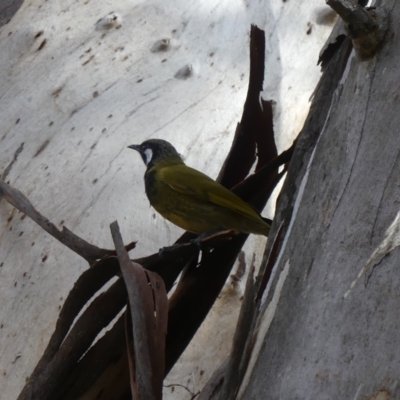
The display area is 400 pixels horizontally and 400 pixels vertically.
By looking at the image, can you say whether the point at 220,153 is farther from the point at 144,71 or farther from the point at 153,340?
the point at 153,340

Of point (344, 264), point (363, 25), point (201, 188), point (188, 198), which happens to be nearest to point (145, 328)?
point (344, 264)

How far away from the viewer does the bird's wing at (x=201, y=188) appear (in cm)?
211

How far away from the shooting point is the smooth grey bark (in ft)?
3.26

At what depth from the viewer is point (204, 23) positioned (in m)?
2.55

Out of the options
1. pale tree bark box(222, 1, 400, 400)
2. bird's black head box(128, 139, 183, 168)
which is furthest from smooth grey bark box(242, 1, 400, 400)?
bird's black head box(128, 139, 183, 168)

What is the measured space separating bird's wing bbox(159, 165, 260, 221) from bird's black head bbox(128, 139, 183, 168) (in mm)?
33

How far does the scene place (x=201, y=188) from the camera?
7.89 ft

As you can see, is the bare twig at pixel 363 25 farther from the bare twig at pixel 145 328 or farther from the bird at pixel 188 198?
the bird at pixel 188 198

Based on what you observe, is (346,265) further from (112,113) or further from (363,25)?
(112,113)

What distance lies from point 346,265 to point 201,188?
1.33m

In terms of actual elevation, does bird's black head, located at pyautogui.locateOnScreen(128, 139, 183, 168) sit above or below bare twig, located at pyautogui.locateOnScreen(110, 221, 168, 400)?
below

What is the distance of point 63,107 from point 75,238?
828 mm

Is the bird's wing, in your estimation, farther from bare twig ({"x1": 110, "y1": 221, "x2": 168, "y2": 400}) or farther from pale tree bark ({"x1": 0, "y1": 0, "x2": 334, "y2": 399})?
bare twig ({"x1": 110, "y1": 221, "x2": 168, "y2": 400})

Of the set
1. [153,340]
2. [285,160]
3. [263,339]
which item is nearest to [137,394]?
[153,340]
